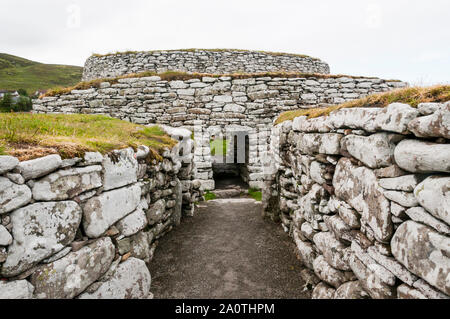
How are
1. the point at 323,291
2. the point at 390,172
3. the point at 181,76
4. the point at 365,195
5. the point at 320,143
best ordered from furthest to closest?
the point at 181,76
the point at 320,143
the point at 323,291
the point at 365,195
the point at 390,172

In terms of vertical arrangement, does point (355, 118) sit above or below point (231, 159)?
above

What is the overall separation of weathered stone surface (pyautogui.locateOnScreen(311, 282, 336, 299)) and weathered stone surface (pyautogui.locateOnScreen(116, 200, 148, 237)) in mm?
2933

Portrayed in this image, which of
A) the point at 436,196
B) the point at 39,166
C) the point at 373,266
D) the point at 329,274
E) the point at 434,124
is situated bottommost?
the point at 329,274

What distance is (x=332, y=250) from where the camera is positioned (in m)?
3.71

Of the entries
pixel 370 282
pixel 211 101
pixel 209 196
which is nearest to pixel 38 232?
pixel 370 282

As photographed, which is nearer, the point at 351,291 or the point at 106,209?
the point at 351,291

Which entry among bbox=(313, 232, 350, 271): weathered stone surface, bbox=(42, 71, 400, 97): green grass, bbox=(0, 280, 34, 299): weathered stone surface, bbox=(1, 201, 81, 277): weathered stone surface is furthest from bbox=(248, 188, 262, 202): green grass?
bbox=(0, 280, 34, 299): weathered stone surface

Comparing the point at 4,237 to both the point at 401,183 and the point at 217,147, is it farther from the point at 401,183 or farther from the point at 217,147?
the point at 217,147

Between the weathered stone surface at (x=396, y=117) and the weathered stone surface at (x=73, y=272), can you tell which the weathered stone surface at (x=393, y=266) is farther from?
the weathered stone surface at (x=73, y=272)

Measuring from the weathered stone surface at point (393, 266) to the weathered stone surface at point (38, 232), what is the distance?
11.2 ft

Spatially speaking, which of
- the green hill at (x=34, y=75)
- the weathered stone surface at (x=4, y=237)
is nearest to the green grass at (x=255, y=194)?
the weathered stone surface at (x=4, y=237)

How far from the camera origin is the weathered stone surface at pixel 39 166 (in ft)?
8.19

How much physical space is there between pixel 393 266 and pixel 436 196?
2.98 ft
